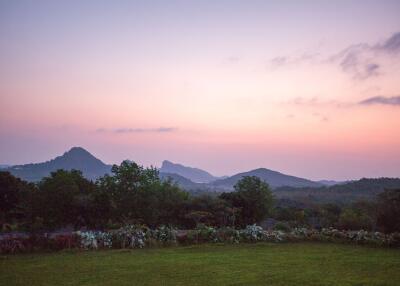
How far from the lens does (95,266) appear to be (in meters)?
12.2

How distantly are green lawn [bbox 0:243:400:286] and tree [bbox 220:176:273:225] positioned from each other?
929 cm

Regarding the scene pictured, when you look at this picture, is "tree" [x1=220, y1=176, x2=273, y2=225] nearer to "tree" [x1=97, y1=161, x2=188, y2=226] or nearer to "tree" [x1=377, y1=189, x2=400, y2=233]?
"tree" [x1=97, y1=161, x2=188, y2=226]

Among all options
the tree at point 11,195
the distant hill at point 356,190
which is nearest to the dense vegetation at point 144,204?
the tree at point 11,195

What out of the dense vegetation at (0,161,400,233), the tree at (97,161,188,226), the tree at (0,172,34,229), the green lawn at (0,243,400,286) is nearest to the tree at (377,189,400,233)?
the dense vegetation at (0,161,400,233)

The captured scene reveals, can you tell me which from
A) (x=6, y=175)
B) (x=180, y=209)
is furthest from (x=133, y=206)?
(x=6, y=175)

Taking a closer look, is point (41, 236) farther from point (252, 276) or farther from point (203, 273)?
point (252, 276)

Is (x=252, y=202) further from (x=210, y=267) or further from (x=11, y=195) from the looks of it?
(x=11, y=195)

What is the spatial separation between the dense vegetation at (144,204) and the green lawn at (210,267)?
7.29m

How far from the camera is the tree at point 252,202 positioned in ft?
83.4

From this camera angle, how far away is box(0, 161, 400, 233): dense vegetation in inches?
923

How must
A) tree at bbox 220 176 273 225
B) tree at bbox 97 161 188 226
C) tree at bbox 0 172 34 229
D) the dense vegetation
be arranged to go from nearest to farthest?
the dense vegetation < tree at bbox 97 161 188 226 < tree at bbox 220 176 273 225 < tree at bbox 0 172 34 229

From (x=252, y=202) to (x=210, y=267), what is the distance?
13713 millimetres

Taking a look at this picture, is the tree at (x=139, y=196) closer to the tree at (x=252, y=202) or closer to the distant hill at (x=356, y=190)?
the tree at (x=252, y=202)

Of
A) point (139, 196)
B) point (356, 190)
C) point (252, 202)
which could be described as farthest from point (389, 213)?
point (356, 190)
